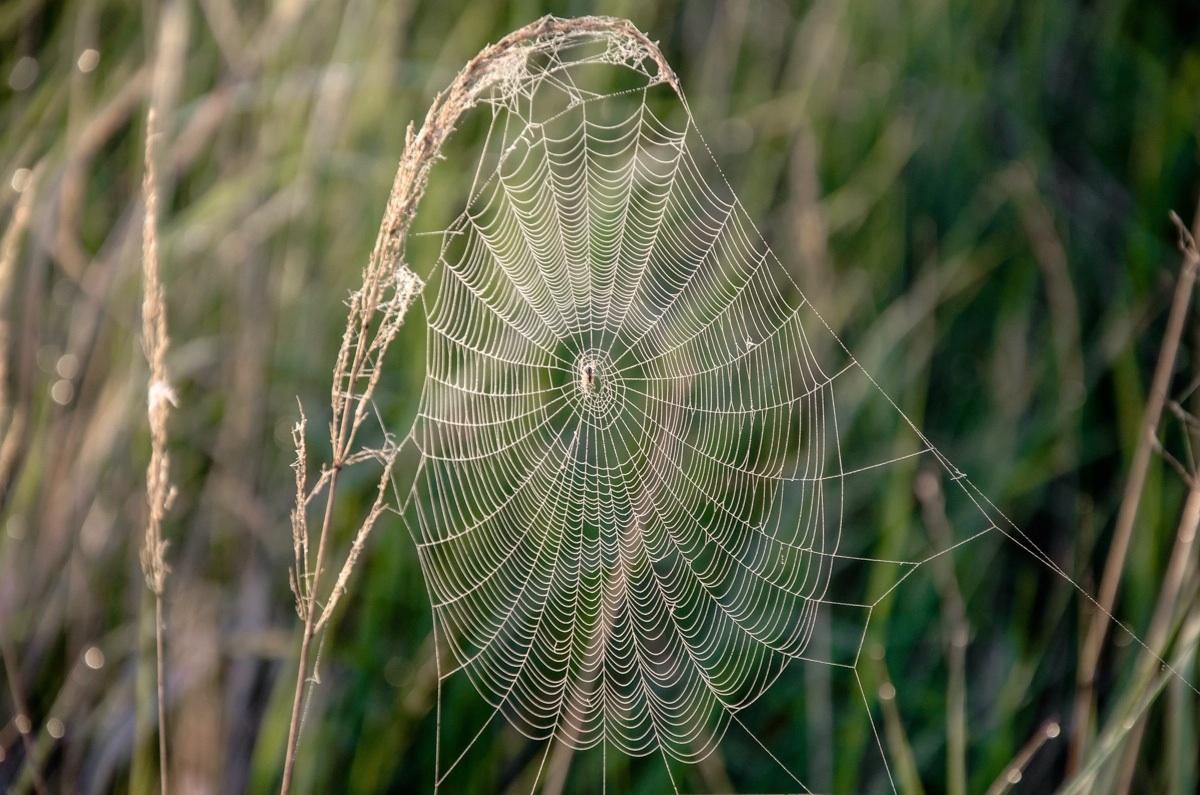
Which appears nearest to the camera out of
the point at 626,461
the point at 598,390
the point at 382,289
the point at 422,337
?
the point at 382,289

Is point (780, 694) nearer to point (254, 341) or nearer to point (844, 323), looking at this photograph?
point (844, 323)

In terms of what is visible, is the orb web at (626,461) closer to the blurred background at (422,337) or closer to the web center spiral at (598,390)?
the web center spiral at (598,390)

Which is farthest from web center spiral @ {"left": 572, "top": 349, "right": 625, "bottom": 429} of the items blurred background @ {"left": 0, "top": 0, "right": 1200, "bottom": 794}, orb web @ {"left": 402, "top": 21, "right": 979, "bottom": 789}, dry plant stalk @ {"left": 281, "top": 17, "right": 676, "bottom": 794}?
dry plant stalk @ {"left": 281, "top": 17, "right": 676, "bottom": 794}

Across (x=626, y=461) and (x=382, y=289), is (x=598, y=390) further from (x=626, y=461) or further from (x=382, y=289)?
(x=382, y=289)

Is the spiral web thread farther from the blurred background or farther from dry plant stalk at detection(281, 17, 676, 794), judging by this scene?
dry plant stalk at detection(281, 17, 676, 794)

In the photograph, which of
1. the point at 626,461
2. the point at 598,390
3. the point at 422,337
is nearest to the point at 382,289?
the point at 422,337
